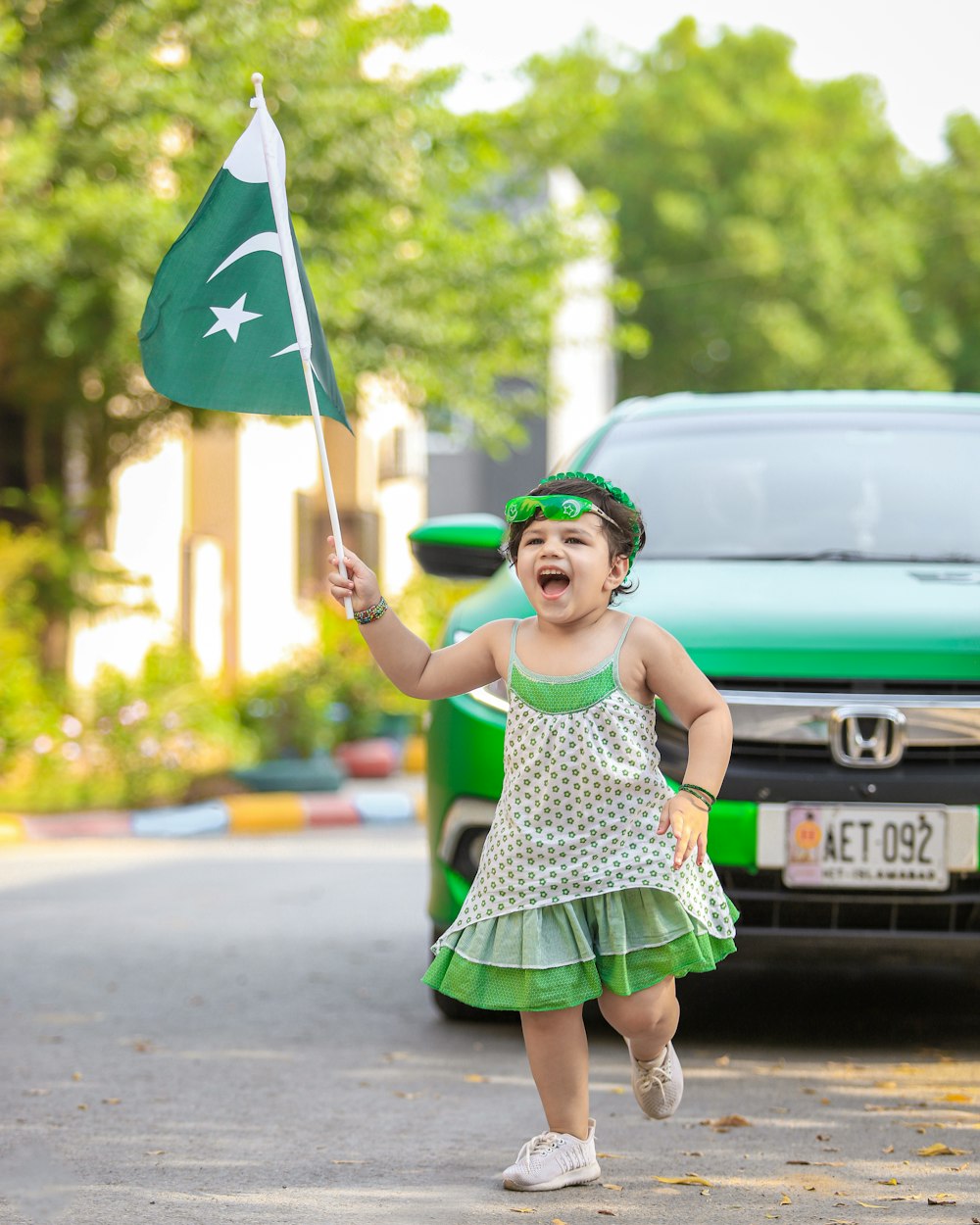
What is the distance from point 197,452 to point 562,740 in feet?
55.2

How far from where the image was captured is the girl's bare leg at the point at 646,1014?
3.76 metres

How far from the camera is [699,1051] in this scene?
206 inches

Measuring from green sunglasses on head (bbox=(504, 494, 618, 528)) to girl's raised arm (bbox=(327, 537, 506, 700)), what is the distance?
29cm

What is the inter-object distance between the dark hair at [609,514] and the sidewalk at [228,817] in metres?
8.12

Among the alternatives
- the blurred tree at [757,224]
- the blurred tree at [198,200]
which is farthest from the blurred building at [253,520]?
the blurred tree at [757,224]

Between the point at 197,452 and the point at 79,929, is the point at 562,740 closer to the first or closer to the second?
the point at 79,929

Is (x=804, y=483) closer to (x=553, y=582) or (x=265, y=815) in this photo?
(x=553, y=582)

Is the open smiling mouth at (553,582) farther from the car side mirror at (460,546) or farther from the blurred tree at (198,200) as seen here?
the blurred tree at (198,200)

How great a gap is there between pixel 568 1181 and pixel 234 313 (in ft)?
6.41

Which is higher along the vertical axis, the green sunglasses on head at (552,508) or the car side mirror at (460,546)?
the green sunglasses on head at (552,508)

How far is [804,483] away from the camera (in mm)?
5906

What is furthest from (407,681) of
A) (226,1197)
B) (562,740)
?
(226,1197)

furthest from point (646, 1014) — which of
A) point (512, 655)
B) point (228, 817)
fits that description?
point (228, 817)

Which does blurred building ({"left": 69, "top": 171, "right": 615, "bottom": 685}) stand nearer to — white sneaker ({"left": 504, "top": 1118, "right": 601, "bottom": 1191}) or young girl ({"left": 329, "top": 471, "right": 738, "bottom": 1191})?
young girl ({"left": 329, "top": 471, "right": 738, "bottom": 1191})
